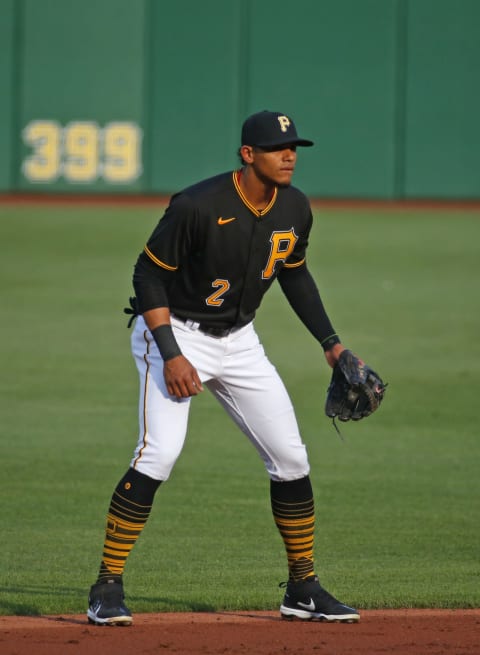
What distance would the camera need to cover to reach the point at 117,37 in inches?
956

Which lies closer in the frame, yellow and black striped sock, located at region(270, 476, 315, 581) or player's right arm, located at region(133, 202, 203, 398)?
player's right arm, located at region(133, 202, 203, 398)

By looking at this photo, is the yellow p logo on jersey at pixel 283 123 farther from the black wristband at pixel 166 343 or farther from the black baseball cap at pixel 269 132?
the black wristband at pixel 166 343

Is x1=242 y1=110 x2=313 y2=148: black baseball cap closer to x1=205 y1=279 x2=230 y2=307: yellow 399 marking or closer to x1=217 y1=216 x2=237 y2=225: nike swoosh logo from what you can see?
x1=217 y1=216 x2=237 y2=225: nike swoosh logo

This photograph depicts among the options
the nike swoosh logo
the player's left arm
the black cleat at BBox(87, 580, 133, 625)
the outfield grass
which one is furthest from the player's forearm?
the black cleat at BBox(87, 580, 133, 625)

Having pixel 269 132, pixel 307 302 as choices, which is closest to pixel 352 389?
pixel 307 302

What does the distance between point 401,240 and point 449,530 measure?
541 inches

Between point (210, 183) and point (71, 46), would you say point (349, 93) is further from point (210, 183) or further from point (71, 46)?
point (210, 183)

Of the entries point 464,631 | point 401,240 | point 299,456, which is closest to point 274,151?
point 299,456

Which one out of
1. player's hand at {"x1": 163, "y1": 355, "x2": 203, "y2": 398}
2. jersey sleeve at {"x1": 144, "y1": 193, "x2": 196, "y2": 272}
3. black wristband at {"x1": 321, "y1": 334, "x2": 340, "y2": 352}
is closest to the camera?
player's hand at {"x1": 163, "y1": 355, "x2": 203, "y2": 398}

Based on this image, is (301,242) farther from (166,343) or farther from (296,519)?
(296,519)

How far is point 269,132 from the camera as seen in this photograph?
16.7 ft

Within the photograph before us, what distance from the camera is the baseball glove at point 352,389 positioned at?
542 cm

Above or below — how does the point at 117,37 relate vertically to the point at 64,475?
above

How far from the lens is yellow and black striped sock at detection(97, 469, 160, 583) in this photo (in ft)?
16.5
